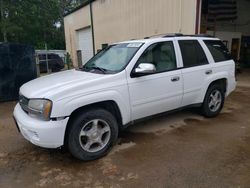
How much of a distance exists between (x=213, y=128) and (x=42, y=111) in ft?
10.6

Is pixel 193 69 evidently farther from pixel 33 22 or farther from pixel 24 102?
pixel 33 22

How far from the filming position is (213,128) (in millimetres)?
4527

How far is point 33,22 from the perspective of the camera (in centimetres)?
3183

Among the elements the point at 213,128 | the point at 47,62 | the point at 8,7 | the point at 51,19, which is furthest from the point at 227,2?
the point at 51,19

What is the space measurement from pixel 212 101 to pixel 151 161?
242cm

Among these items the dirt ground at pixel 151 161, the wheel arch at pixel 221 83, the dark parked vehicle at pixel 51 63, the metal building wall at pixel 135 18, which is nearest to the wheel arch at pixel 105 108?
the dirt ground at pixel 151 161

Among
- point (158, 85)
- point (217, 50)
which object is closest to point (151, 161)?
point (158, 85)

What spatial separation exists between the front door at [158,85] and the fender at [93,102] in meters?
0.15

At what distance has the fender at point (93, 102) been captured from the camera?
2.96 meters

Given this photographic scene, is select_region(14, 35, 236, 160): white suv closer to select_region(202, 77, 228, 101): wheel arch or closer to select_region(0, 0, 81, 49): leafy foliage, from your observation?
select_region(202, 77, 228, 101): wheel arch

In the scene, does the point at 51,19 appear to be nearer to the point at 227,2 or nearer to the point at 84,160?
the point at 227,2

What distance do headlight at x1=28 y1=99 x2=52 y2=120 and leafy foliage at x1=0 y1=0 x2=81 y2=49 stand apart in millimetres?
27783

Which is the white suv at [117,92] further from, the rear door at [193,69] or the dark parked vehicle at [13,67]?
the dark parked vehicle at [13,67]

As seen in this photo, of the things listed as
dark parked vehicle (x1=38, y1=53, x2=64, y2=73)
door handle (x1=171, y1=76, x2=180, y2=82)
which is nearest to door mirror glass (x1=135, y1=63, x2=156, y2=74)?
door handle (x1=171, y1=76, x2=180, y2=82)
